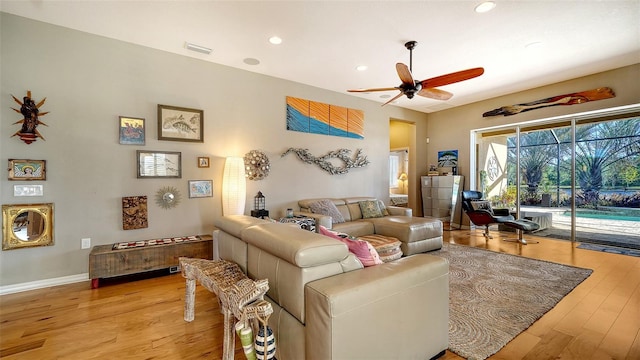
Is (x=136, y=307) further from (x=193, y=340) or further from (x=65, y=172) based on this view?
(x=65, y=172)

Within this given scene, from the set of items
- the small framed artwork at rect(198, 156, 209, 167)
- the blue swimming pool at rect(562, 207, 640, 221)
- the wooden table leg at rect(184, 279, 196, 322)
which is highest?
the small framed artwork at rect(198, 156, 209, 167)

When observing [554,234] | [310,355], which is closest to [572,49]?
[554,234]

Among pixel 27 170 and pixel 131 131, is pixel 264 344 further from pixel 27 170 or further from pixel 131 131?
pixel 27 170

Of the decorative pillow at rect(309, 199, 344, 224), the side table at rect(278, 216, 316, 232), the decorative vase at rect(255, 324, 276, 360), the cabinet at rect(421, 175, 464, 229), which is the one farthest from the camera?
the cabinet at rect(421, 175, 464, 229)

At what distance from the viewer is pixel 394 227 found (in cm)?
416

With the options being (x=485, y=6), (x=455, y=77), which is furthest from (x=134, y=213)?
(x=485, y=6)

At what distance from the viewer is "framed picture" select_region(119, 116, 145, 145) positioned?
3457 mm

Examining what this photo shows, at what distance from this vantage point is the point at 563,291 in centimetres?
286

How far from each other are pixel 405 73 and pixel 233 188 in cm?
279

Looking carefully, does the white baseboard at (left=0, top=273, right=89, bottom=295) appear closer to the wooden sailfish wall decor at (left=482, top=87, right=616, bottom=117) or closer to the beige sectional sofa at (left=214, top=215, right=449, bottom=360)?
the beige sectional sofa at (left=214, top=215, right=449, bottom=360)

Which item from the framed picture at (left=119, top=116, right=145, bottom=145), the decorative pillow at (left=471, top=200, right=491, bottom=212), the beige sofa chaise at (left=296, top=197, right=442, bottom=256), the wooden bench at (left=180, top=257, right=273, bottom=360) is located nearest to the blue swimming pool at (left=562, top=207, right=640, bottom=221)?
the decorative pillow at (left=471, top=200, right=491, bottom=212)

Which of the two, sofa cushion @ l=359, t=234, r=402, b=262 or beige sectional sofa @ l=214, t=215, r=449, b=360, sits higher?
beige sectional sofa @ l=214, t=215, r=449, b=360

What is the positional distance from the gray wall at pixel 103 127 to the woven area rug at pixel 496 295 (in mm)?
3118

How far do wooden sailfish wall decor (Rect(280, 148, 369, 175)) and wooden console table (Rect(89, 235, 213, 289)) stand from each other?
209 cm
